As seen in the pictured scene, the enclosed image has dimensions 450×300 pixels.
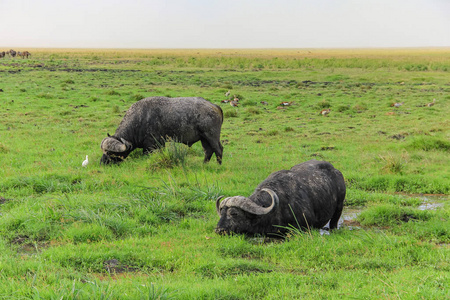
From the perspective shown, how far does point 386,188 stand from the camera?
9359 mm

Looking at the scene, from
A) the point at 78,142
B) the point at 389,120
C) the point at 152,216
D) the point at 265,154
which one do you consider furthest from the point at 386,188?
the point at 389,120

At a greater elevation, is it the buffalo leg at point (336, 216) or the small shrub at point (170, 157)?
the small shrub at point (170, 157)

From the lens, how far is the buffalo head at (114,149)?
10.3 m

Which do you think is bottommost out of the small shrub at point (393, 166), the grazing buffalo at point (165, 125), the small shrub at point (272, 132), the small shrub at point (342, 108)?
the small shrub at point (272, 132)

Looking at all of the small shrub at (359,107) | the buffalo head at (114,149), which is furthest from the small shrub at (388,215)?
the small shrub at (359,107)

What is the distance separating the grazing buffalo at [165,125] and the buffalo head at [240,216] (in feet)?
15.5

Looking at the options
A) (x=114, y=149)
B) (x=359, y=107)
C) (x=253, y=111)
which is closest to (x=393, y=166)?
(x=114, y=149)

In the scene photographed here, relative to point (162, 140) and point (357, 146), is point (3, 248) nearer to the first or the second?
point (162, 140)

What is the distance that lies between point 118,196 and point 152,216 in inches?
57.4

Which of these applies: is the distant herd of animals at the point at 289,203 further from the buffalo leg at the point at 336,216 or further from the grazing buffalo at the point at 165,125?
the grazing buffalo at the point at 165,125

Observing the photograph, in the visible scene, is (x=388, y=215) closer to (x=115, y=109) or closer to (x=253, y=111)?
(x=253, y=111)

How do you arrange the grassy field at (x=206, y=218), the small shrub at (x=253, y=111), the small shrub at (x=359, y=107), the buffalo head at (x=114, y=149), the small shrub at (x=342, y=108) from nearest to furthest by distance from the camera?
the grassy field at (x=206, y=218), the buffalo head at (x=114, y=149), the small shrub at (x=253, y=111), the small shrub at (x=342, y=108), the small shrub at (x=359, y=107)

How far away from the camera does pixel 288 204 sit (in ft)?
21.1

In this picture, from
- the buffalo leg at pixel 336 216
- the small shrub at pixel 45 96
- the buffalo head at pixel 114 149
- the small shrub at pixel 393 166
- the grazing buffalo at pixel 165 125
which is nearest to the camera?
the buffalo leg at pixel 336 216
